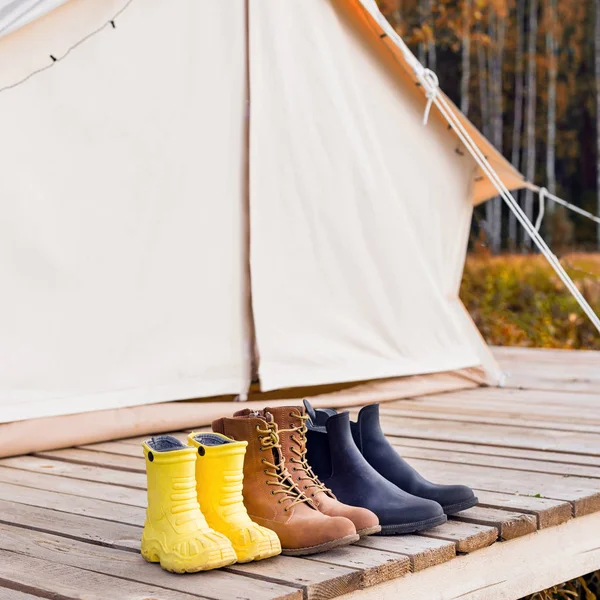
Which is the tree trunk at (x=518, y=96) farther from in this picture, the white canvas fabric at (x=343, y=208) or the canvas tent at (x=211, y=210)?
the canvas tent at (x=211, y=210)

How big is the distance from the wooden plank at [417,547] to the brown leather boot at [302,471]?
0.10 feet

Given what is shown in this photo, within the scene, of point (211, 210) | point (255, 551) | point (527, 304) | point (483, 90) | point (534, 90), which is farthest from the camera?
point (534, 90)

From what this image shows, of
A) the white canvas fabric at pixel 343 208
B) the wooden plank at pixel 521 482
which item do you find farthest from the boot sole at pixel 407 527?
the white canvas fabric at pixel 343 208

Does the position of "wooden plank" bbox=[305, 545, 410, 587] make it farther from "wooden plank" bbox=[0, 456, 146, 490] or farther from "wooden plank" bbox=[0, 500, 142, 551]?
"wooden plank" bbox=[0, 456, 146, 490]

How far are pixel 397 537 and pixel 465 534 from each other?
11 cm

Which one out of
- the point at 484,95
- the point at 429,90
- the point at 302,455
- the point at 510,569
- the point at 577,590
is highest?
the point at 484,95

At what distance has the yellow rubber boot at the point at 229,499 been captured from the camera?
4.68 ft

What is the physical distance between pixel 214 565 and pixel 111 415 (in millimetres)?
1166

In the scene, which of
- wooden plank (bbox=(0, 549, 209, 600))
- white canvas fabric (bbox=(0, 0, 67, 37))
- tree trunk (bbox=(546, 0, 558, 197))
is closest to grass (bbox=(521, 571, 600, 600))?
wooden plank (bbox=(0, 549, 209, 600))

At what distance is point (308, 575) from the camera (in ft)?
4.50

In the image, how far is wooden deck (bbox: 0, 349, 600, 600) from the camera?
1.37m

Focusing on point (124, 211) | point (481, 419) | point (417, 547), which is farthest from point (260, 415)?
point (481, 419)

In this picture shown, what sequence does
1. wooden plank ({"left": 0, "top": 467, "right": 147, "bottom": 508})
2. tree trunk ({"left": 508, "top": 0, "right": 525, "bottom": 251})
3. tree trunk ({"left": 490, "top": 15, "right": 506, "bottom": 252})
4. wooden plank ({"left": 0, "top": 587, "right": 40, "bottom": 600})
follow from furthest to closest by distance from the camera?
tree trunk ({"left": 508, "top": 0, "right": 525, "bottom": 251})
tree trunk ({"left": 490, "top": 15, "right": 506, "bottom": 252})
wooden plank ({"left": 0, "top": 467, "right": 147, "bottom": 508})
wooden plank ({"left": 0, "top": 587, "right": 40, "bottom": 600})

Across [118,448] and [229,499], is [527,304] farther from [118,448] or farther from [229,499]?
[229,499]
